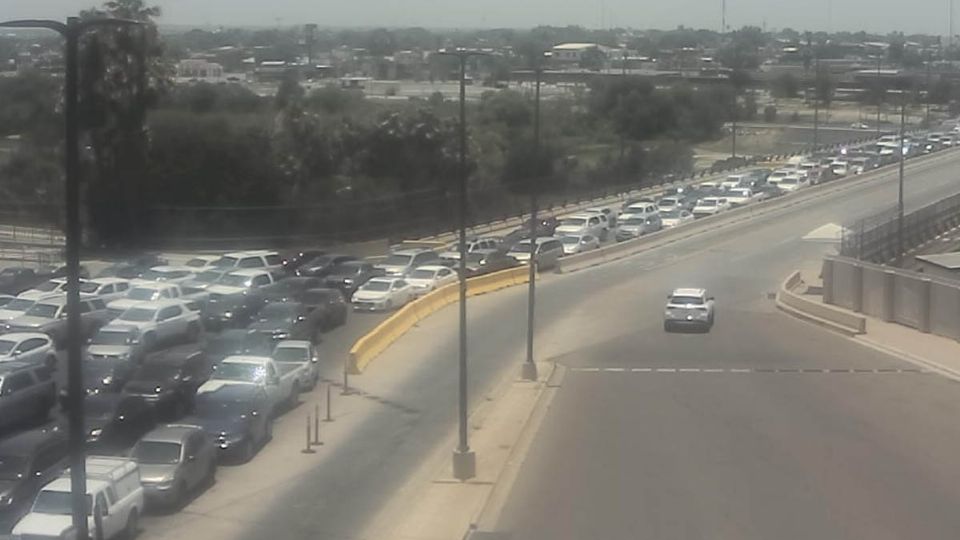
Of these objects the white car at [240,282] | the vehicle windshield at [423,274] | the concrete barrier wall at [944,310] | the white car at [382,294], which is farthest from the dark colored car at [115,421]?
the concrete barrier wall at [944,310]

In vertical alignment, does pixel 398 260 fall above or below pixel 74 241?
below

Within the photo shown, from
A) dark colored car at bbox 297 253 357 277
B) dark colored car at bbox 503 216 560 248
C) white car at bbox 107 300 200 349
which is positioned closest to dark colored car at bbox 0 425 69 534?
white car at bbox 107 300 200 349

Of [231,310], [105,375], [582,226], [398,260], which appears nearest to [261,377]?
[105,375]

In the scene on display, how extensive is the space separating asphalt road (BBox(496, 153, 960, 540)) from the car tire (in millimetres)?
3704

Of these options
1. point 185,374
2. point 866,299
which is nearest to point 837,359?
point 866,299

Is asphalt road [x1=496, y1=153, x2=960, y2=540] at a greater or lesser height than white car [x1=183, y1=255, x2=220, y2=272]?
lesser

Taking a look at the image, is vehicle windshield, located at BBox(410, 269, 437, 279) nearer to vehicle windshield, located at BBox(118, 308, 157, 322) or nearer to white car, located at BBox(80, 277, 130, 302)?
white car, located at BBox(80, 277, 130, 302)

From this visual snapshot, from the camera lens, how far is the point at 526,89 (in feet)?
301

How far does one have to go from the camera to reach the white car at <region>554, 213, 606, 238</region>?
49.2 metres

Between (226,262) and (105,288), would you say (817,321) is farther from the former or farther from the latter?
(105,288)

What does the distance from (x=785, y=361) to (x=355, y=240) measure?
21.9 metres

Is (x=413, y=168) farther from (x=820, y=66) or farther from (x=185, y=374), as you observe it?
(x=820, y=66)

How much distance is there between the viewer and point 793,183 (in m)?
68.8

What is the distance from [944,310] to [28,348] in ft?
58.9
